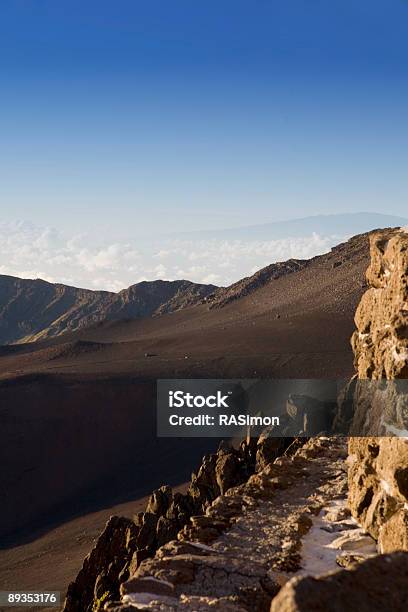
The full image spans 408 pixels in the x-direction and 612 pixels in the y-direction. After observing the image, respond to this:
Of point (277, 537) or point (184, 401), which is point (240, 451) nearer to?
point (277, 537)

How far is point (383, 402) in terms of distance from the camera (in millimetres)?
9367

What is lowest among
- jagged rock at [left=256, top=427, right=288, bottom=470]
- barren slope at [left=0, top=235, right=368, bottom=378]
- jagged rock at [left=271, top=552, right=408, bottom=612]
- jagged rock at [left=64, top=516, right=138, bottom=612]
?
jagged rock at [left=64, top=516, right=138, bottom=612]

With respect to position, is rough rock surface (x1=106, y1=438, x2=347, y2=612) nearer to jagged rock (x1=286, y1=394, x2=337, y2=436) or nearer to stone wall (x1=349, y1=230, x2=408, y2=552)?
stone wall (x1=349, y1=230, x2=408, y2=552)

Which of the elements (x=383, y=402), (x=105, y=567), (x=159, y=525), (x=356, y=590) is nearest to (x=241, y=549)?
(x=383, y=402)

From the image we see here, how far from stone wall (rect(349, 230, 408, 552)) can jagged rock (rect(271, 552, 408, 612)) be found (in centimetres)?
312

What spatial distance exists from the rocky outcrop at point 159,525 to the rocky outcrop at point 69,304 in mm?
76800

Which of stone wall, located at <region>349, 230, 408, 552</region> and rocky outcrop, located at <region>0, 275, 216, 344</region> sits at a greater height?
rocky outcrop, located at <region>0, 275, 216, 344</region>

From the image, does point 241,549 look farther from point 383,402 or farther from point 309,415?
point 309,415

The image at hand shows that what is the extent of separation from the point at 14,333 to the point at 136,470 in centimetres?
8975

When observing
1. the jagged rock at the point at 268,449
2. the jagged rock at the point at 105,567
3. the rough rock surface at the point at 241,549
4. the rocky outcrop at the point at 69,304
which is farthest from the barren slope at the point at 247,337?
the rough rock surface at the point at 241,549

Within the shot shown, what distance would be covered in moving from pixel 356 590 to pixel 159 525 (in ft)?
38.4

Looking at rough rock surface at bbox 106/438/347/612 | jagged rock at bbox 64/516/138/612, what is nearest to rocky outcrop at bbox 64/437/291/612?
jagged rock at bbox 64/516/138/612

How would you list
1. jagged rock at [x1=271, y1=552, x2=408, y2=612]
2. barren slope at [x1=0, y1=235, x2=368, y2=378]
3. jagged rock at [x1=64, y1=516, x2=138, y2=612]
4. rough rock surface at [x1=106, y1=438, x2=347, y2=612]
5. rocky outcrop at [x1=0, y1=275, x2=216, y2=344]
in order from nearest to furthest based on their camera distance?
1. jagged rock at [x1=271, y1=552, x2=408, y2=612]
2. rough rock surface at [x1=106, y1=438, x2=347, y2=612]
3. jagged rock at [x1=64, y1=516, x2=138, y2=612]
4. barren slope at [x1=0, y1=235, x2=368, y2=378]
5. rocky outcrop at [x1=0, y1=275, x2=216, y2=344]

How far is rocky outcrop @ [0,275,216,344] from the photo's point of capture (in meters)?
108
